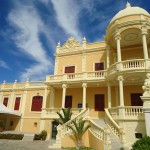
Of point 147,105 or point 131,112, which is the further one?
point 131,112

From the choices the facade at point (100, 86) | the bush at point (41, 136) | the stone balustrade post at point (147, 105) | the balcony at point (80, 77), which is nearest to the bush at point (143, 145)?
the stone balustrade post at point (147, 105)

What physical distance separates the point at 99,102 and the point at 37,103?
9.06 m

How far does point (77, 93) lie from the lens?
63.5 feet

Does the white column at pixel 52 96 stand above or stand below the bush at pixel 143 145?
above

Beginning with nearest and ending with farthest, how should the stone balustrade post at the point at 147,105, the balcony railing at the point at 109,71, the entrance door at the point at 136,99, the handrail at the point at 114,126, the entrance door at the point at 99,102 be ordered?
1. the stone balustrade post at the point at 147,105
2. the handrail at the point at 114,126
3. the balcony railing at the point at 109,71
4. the entrance door at the point at 136,99
5. the entrance door at the point at 99,102

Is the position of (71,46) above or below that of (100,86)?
above

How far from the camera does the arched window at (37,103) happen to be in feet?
73.5

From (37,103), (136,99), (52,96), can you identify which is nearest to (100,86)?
(136,99)

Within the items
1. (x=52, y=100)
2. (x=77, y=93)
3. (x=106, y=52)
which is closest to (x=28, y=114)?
(x=52, y=100)

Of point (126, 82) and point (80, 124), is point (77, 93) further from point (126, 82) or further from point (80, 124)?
point (80, 124)

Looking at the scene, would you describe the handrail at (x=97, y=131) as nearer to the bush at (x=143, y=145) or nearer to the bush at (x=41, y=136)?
the bush at (x=143, y=145)

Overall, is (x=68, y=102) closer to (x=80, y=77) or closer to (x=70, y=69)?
(x=80, y=77)

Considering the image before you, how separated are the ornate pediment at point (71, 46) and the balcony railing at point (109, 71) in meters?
4.38

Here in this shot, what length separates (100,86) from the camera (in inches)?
722
